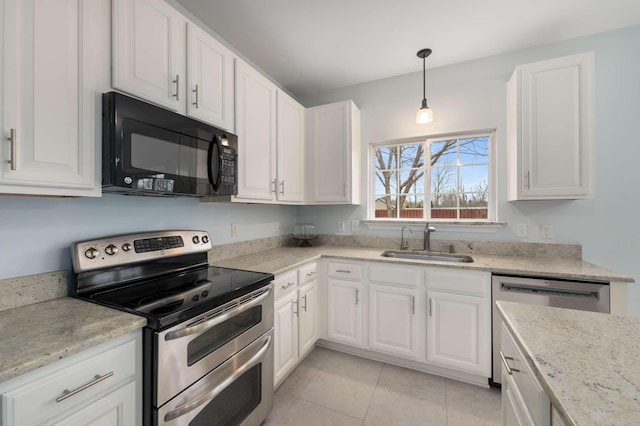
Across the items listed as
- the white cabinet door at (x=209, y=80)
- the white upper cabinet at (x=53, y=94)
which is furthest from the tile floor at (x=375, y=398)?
the white cabinet door at (x=209, y=80)

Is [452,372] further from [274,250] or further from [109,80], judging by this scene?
[109,80]

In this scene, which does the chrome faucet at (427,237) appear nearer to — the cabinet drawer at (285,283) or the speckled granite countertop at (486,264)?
the speckled granite countertop at (486,264)

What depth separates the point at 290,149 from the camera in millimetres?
2531

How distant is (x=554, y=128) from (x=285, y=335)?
251 centimetres

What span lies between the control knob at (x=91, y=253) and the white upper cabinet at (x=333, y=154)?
183 centimetres

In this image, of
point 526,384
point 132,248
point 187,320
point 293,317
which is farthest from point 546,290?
point 132,248

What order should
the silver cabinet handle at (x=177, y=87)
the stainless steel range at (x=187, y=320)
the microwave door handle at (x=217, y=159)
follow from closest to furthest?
the stainless steel range at (x=187, y=320)
the silver cabinet handle at (x=177, y=87)
the microwave door handle at (x=217, y=159)

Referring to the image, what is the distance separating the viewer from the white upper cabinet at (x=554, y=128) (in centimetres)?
187

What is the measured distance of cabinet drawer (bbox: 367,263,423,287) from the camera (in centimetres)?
208

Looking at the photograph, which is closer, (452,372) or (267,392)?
(267,392)

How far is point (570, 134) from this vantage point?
1909 mm

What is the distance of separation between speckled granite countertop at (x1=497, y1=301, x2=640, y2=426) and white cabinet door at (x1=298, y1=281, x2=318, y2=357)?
4.79ft

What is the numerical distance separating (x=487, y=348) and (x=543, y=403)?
1.50m

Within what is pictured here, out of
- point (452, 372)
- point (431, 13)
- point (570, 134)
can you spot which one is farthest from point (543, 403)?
point (431, 13)
